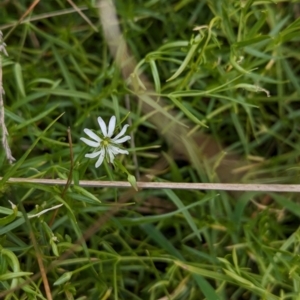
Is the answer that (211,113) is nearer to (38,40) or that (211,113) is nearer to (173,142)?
(173,142)

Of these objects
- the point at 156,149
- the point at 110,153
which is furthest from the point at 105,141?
the point at 156,149

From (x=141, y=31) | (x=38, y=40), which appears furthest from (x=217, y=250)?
(x=38, y=40)

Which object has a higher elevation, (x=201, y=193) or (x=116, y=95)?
(x=116, y=95)

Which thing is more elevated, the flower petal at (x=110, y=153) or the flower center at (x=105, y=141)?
the flower center at (x=105, y=141)

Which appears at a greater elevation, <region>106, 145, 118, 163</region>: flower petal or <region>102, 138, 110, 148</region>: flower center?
<region>102, 138, 110, 148</region>: flower center

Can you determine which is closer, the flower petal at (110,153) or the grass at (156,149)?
the flower petal at (110,153)

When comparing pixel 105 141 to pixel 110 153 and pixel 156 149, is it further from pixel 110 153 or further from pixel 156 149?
pixel 156 149

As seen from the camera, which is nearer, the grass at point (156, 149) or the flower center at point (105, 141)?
the flower center at point (105, 141)

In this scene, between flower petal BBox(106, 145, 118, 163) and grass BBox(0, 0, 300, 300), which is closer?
flower petal BBox(106, 145, 118, 163)
